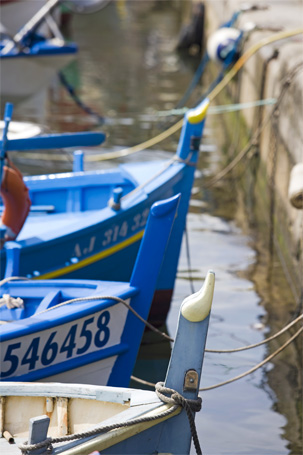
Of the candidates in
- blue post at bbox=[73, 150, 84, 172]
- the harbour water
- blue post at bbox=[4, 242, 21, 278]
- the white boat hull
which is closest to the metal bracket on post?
the harbour water

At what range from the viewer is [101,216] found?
19.5 ft

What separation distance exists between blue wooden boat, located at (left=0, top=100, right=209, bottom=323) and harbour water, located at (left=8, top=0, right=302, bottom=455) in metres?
0.69

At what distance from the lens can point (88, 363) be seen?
479 cm

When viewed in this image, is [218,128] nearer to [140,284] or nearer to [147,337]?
[147,337]

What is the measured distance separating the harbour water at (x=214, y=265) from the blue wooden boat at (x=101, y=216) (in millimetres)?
685

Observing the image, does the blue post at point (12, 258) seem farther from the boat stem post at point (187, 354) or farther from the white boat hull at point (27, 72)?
the white boat hull at point (27, 72)

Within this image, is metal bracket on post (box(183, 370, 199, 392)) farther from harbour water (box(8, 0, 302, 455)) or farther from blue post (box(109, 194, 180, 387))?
harbour water (box(8, 0, 302, 455))

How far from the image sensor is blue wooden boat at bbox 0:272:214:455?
3.24m

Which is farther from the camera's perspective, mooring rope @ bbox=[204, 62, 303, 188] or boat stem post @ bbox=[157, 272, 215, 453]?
mooring rope @ bbox=[204, 62, 303, 188]

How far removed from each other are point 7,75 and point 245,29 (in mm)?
3585

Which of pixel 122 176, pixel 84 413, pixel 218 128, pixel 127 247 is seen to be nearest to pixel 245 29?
pixel 218 128

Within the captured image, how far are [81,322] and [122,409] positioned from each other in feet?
3.48

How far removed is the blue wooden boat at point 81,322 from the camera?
4547 millimetres

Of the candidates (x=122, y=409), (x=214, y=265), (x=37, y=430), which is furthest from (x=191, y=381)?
(x=214, y=265)
